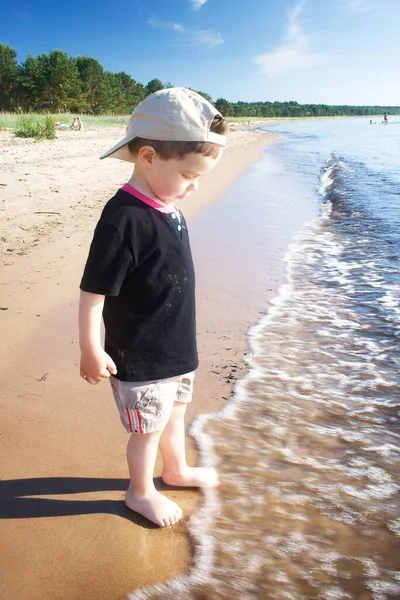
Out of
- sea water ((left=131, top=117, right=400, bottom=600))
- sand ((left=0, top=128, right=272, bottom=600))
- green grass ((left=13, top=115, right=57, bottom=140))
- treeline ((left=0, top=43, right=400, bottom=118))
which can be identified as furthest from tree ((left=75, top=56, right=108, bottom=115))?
sea water ((left=131, top=117, right=400, bottom=600))

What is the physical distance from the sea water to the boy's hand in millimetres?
694

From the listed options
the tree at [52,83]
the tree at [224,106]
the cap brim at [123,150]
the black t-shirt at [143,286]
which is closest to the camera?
the black t-shirt at [143,286]

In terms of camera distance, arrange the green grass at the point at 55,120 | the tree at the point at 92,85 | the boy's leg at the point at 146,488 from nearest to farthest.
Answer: the boy's leg at the point at 146,488, the green grass at the point at 55,120, the tree at the point at 92,85

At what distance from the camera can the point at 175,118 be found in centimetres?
155

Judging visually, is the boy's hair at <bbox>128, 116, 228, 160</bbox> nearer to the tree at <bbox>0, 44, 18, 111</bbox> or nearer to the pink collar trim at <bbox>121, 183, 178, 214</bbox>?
the pink collar trim at <bbox>121, 183, 178, 214</bbox>

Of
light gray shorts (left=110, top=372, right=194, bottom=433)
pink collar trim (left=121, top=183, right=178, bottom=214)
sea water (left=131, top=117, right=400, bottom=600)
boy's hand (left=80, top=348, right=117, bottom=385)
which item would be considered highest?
pink collar trim (left=121, top=183, right=178, bottom=214)

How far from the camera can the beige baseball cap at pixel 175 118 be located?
155cm

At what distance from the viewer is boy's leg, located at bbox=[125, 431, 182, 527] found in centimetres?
178

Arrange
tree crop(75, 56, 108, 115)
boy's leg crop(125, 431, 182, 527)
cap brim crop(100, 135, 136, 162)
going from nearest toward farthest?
cap brim crop(100, 135, 136, 162) < boy's leg crop(125, 431, 182, 527) < tree crop(75, 56, 108, 115)

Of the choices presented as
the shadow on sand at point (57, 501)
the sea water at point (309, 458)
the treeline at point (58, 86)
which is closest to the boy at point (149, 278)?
the shadow on sand at point (57, 501)

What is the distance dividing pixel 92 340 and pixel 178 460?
0.70m

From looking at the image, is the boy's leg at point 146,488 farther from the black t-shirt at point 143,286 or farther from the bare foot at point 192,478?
the black t-shirt at point 143,286

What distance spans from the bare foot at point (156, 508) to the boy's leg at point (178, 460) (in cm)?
15

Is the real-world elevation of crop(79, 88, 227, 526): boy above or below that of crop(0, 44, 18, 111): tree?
below
